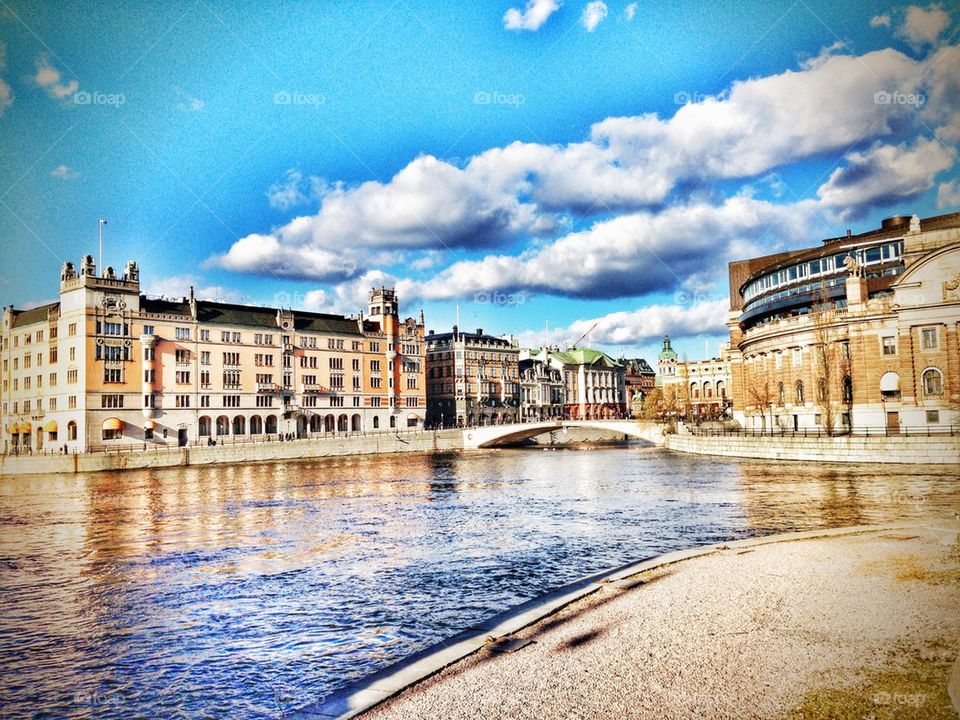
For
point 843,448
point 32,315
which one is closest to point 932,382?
point 843,448

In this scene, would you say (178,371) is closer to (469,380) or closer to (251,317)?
(251,317)

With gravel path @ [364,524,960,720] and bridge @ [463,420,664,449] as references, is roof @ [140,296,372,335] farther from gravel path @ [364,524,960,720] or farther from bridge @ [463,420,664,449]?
gravel path @ [364,524,960,720]

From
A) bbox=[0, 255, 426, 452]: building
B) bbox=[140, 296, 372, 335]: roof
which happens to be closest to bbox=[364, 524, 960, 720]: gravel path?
bbox=[0, 255, 426, 452]: building

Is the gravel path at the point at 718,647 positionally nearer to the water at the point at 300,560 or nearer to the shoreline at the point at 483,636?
the shoreline at the point at 483,636

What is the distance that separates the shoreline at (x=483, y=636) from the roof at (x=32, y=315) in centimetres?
9859

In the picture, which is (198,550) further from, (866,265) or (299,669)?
(866,265)

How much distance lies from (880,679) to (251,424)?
4466 inches

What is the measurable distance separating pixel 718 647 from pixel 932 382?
6360 centimetres

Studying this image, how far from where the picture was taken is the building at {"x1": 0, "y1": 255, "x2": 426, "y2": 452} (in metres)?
96.7

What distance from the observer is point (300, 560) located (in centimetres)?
3102

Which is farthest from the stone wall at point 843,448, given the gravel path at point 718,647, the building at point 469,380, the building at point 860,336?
the building at point 469,380

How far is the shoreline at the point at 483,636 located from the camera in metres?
13.7

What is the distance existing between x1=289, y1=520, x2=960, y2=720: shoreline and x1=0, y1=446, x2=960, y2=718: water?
1.76 meters

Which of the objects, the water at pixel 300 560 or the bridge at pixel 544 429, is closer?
the water at pixel 300 560
